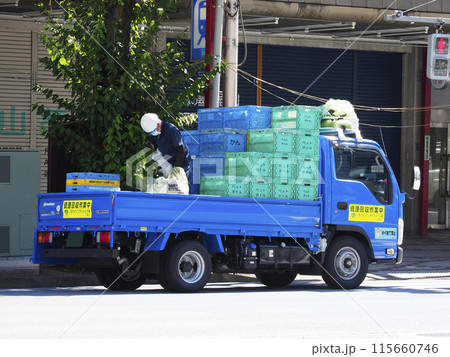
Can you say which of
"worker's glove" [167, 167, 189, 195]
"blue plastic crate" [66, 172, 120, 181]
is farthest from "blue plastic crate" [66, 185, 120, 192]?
"worker's glove" [167, 167, 189, 195]

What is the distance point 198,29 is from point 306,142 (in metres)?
5.00

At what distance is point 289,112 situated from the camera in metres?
15.3

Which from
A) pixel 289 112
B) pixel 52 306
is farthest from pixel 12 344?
pixel 289 112

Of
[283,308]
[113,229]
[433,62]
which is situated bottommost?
[283,308]

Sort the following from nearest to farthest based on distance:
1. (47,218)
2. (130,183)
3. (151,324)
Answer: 1. (151,324)
2. (47,218)
3. (130,183)

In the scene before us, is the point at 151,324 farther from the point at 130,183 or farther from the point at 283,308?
the point at 130,183

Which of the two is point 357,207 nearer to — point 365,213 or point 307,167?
point 365,213

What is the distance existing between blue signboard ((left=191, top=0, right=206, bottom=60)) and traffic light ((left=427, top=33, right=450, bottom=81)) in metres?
5.42

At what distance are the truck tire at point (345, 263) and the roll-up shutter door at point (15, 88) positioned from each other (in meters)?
10.4

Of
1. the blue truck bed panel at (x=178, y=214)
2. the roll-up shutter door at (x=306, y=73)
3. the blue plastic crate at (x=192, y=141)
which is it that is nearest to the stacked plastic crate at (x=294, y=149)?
the blue truck bed panel at (x=178, y=214)

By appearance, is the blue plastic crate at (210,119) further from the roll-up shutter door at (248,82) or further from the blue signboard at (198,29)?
the roll-up shutter door at (248,82)

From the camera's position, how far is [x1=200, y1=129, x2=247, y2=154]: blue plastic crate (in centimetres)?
1534

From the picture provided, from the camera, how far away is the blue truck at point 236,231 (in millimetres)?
13586

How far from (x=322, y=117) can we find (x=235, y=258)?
3018 mm
